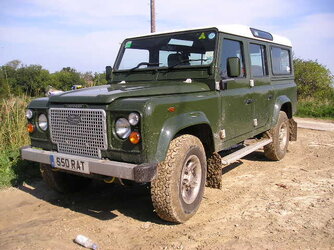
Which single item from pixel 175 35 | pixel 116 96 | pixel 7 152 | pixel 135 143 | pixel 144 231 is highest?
pixel 175 35

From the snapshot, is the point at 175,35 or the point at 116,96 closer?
the point at 116,96

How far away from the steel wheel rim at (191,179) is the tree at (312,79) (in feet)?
58.4

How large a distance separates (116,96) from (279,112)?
362 centimetres

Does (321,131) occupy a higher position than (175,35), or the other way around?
(175,35)

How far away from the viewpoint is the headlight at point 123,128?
3020mm

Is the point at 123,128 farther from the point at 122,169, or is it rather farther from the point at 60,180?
the point at 60,180

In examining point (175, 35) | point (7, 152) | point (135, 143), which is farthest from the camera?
point (7, 152)

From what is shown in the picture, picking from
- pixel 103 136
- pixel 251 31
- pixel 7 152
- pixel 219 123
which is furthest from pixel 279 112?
pixel 7 152

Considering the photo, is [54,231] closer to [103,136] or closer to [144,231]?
[144,231]

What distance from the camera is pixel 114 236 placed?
3.27m

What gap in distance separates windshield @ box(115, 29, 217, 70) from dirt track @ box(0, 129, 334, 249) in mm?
1749

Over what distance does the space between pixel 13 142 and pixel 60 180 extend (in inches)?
84.4

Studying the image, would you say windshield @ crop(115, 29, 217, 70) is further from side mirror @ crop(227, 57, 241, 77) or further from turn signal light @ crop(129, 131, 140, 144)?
turn signal light @ crop(129, 131, 140, 144)

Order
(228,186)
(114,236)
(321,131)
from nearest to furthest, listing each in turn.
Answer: (114,236) → (228,186) → (321,131)
